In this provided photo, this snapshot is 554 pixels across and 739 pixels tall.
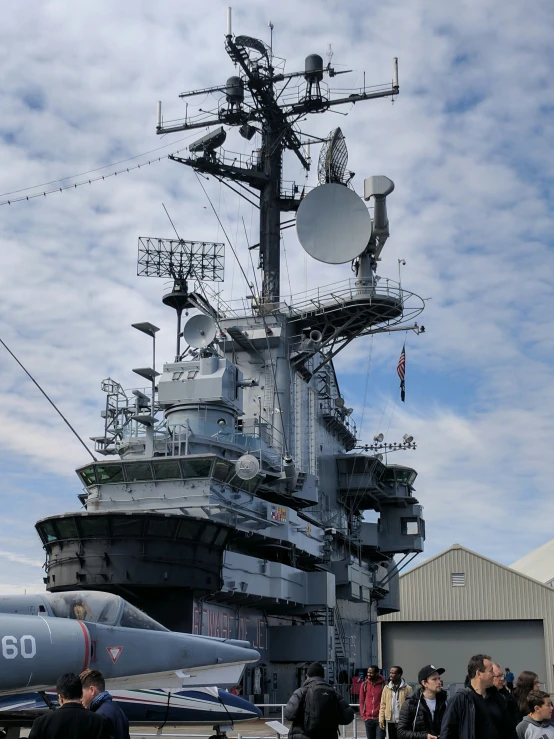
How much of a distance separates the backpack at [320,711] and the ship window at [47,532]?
1648 centimetres

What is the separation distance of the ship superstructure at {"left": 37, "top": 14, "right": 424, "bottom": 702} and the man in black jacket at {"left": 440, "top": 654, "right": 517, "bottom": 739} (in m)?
16.9

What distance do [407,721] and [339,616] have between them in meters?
26.0

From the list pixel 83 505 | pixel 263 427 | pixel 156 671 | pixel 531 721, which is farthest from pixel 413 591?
pixel 531 721

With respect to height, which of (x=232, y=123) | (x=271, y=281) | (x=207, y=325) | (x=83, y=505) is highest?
(x=232, y=123)

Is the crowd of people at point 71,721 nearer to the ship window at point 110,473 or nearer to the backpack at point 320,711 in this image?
the backpack at point 320,711

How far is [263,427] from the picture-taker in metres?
31.0

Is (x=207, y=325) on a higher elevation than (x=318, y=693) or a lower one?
higher

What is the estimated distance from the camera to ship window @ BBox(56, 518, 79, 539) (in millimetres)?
23516

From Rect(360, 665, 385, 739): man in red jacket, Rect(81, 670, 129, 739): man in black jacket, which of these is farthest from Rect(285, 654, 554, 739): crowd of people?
Rect(81, 670, 129, 739): man in black jacket

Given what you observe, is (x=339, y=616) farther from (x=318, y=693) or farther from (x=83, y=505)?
(x=318, y=693)

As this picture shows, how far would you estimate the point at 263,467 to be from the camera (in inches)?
1136

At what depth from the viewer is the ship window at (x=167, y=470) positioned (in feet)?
84.6

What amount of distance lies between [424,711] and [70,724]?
3759 mm

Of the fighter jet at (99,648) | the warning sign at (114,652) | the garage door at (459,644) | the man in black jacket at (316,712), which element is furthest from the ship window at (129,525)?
the garage door at (459,644)
